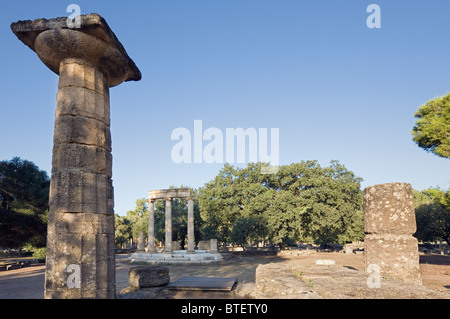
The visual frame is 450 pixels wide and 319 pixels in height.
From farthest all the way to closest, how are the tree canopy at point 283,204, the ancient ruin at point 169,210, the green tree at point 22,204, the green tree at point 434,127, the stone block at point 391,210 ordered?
the tree canopy at point 283,204, the green tree at point 22,204, the ancient ruin at point 169,210, the green tree at point 434,127, the stone block at point 391,210

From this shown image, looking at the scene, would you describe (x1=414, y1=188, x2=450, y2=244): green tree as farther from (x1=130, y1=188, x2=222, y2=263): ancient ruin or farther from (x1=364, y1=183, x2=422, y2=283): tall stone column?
(x1=364, y1=183, x2=422, y2=283): tall stone column

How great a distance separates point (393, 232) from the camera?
817 centimetres

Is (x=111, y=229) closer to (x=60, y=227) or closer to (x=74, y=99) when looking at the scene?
(x=60, y=227)

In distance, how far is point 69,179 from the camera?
17.6 feet

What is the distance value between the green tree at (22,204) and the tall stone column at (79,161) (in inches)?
1142

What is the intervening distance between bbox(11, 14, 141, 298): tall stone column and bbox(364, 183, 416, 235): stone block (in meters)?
6.66

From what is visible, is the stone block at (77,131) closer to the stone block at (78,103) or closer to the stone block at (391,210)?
the stone block at (78,103)

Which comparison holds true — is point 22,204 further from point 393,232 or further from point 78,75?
point 393,232

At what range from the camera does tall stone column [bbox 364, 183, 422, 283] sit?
787 centimetres

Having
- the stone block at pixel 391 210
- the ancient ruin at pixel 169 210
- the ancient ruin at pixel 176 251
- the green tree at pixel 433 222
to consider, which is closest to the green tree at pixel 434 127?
the stone block at pixel 391 210

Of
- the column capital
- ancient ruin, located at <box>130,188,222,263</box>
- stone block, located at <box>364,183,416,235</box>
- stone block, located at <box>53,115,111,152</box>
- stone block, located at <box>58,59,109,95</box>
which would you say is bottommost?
ancient ruin, located at <box>130,188,222,263</box>

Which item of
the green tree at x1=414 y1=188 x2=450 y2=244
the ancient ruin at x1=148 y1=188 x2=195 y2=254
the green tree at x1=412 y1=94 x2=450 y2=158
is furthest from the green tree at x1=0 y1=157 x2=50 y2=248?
the green tree at x1=414 y1=188 x2=450 y2=244

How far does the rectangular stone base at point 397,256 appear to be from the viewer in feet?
25.7

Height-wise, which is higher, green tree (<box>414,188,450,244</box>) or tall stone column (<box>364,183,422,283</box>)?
tall stone column (<box>364,183,422,283</box>)
